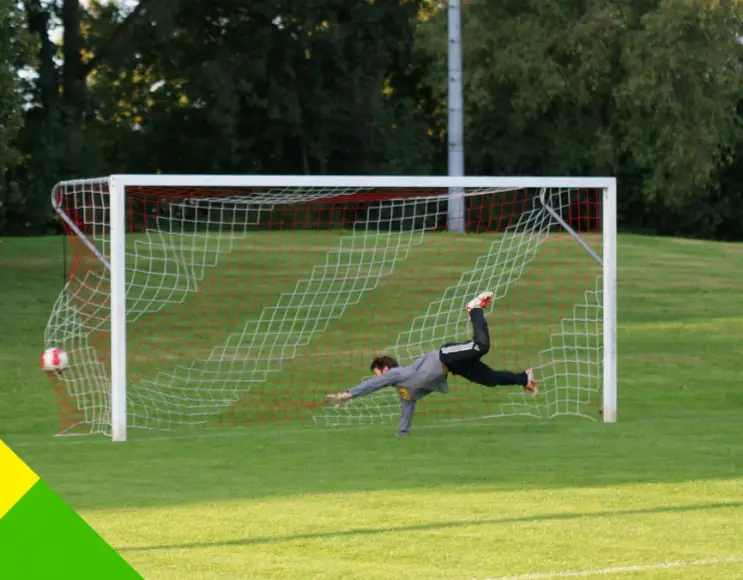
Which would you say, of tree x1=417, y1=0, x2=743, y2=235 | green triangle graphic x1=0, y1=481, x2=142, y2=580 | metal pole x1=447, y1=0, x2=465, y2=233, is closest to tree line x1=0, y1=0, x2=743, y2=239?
tree x1=417, y1=0, x2=743, y2=235

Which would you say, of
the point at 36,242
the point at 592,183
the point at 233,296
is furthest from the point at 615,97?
the point at 592,183

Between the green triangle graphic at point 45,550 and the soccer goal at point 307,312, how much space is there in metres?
8.52

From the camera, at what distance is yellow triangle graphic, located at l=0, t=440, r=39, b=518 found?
4.57 metres

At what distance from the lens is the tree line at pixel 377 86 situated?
41344 mm

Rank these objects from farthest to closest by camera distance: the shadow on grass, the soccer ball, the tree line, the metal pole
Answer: the tree line → the metal pole → the soccer ball → the shadow on grass

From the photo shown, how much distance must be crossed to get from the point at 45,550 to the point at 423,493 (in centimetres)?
555

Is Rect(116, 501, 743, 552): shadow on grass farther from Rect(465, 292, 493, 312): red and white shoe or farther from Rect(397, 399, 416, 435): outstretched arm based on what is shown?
Rect(397, 399, 416, 435): outstretched arm

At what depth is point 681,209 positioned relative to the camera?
47844 mm

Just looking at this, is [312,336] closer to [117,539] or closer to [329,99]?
[117,539]

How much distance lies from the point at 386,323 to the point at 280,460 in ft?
32.7

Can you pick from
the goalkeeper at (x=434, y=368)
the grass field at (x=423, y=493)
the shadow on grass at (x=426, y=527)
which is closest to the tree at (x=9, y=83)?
the grass field at (x=423, y=493)

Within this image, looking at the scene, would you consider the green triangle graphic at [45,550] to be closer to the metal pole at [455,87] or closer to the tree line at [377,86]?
the metal pole at [455,87]

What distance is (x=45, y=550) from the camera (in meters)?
4.65

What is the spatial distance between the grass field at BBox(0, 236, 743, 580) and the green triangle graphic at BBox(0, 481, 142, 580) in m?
2.74
